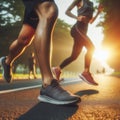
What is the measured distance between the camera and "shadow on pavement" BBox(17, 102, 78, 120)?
3080mm

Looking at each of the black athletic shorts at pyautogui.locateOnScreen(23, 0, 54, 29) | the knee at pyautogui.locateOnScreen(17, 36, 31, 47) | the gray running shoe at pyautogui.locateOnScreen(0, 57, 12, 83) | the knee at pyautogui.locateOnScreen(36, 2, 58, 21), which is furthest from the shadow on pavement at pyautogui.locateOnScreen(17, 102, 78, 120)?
the gray running shoe at pyautogui.locateOnScreen(0, 57, 12, 83)

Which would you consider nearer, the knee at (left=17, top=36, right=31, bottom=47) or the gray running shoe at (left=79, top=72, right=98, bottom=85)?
the knee at (left=17, top=36, right=31, bottom=47)

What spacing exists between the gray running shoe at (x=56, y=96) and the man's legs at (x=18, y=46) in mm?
1009

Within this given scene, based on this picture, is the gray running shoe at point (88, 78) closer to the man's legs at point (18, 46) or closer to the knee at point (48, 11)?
the man's legs at point (18, 46)

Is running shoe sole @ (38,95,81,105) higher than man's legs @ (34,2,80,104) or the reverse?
the reverse

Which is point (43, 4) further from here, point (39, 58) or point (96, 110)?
point (96, 110)

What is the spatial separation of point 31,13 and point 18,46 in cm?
76

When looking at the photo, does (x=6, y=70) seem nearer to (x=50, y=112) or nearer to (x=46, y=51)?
(x=46, y=51)

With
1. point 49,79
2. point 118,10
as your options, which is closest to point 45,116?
point 49,79

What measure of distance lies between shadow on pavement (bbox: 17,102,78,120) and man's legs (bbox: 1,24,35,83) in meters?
1.14

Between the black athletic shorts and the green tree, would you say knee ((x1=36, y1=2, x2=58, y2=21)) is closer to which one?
the black athletic shorts

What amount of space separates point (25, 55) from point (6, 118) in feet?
159

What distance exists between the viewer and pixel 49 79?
12.7 ft

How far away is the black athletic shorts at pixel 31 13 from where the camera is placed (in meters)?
4.19
